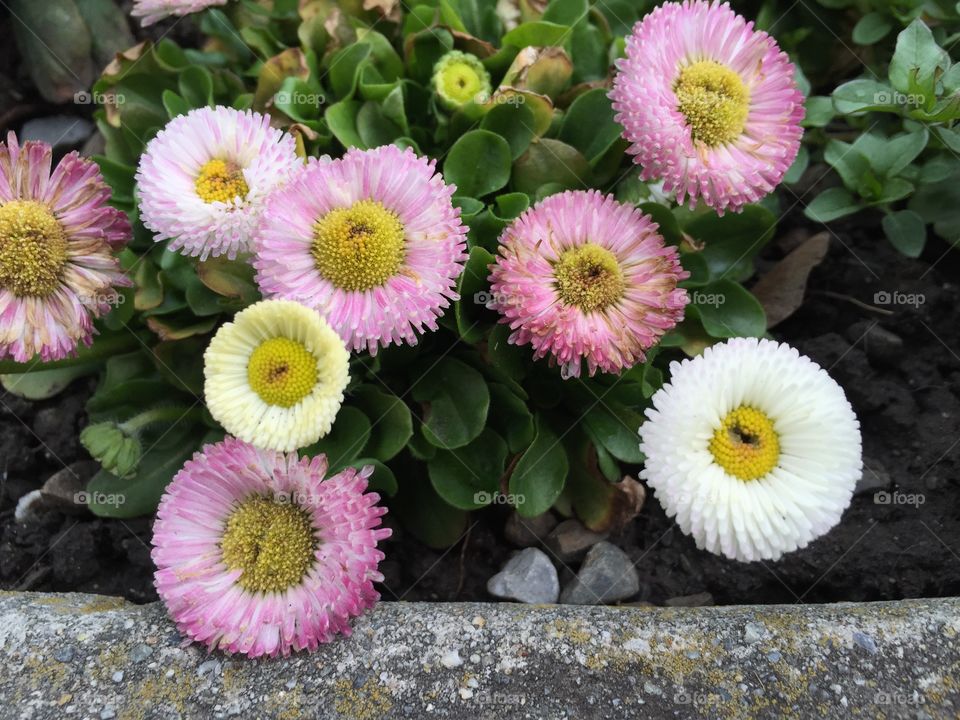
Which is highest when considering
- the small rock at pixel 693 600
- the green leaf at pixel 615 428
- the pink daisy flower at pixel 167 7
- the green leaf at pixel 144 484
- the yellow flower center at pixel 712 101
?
the yellow flower center at pixel 712 101

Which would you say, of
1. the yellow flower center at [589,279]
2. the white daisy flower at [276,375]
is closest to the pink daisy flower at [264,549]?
Result: the white daisy flower at [276,375]

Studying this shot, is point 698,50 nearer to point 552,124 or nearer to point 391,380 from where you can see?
point 552,124

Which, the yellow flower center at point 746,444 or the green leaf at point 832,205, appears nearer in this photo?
the yellow flower center at point 746,444

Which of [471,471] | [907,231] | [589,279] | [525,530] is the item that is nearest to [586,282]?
[589,279]

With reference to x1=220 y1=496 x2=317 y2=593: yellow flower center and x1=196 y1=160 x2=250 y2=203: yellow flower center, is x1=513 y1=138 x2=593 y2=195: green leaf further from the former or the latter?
x1=220 y1=496 x2=317 y2=593: yellow flower center

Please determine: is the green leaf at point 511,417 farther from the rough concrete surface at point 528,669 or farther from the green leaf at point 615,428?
the rough concrete surface at point 528,669

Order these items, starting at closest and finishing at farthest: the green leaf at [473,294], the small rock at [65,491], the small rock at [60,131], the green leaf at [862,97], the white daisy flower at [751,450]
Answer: the white daisy flower at [751,450], the green leaf at [473,294], the green leaf at [862,97], the small rock at [65,491], the small rock at [60,131]

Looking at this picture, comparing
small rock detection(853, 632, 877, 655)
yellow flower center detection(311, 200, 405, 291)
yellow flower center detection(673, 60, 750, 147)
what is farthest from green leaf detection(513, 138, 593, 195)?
small rock detection(853, 632, 877, 655)

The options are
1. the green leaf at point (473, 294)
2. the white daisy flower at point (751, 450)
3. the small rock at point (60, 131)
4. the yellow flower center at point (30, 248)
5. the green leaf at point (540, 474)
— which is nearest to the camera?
the white daisy flower at point (751, 450)

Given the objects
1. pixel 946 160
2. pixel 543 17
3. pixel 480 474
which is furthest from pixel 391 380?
pixel 946 160
